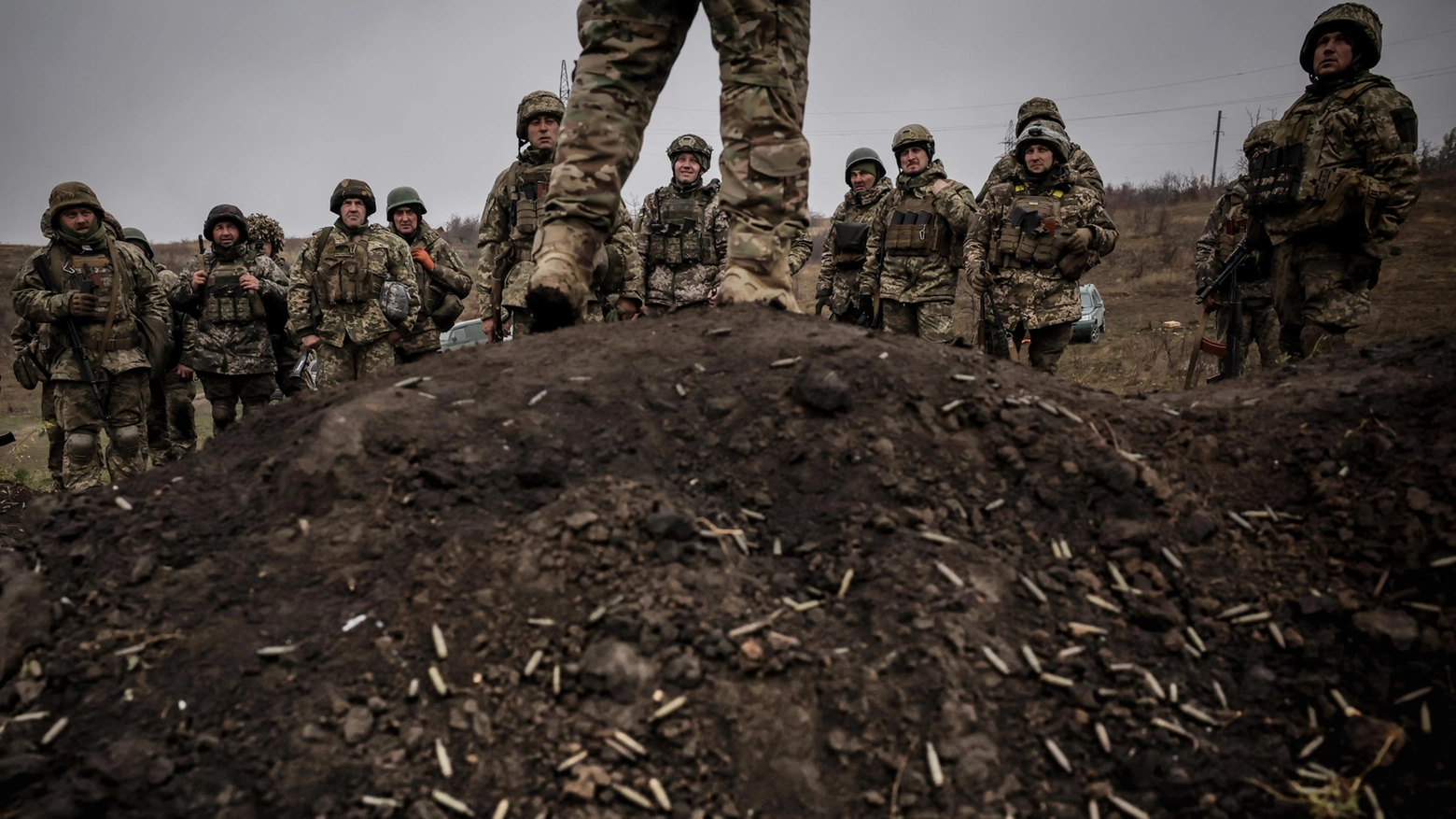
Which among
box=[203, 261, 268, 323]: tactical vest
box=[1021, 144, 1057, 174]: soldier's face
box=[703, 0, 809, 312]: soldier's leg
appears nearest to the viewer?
box=[703, 0, 809, 312]: soldier's leg

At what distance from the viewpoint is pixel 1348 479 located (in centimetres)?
243

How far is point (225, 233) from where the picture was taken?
807 cm

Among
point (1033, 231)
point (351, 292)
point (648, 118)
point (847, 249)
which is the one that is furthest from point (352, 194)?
point (1033, 231)

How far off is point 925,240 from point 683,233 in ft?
8.57

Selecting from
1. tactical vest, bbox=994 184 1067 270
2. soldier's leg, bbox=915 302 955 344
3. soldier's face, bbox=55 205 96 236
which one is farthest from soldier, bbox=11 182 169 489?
tactical vest, bbox=994 184 1067 270

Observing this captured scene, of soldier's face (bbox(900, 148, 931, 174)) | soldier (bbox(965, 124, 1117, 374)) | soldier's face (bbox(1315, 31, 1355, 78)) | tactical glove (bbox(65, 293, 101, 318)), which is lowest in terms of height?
tactical glove (bbox(65, 293, 101, 318))

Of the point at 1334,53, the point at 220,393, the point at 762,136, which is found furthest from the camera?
the point at 220,393

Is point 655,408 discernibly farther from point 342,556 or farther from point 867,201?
point 867,201

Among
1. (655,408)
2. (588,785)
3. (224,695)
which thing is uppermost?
(655,408)

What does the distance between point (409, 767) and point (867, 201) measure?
8640 mm

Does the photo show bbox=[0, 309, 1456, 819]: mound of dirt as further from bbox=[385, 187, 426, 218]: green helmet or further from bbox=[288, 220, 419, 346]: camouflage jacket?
bbox=[385, 187, 426, 218]: green helmet

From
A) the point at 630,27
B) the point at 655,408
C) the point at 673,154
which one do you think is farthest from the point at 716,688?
the point at 673,154

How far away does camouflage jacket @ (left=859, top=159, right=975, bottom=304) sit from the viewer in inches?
323

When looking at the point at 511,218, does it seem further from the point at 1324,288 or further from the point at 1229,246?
the point at 1229,246
